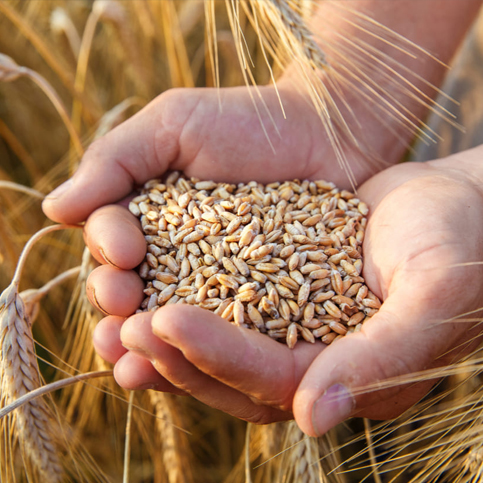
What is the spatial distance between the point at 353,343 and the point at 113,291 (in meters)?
0.62

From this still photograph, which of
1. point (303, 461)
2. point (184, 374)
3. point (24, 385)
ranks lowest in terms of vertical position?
point (303, 461)

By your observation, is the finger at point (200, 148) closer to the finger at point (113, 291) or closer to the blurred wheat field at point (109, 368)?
the blurred wheat field at point (109, 368)

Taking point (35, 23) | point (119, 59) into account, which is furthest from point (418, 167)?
point (35, 23)

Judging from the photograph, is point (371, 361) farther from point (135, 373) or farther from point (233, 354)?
point (135, 373)

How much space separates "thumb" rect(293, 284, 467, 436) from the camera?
2.91 feet

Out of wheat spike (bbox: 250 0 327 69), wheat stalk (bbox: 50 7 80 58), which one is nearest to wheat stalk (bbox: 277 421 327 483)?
wheat spike (bbox: 250 0 327 69)

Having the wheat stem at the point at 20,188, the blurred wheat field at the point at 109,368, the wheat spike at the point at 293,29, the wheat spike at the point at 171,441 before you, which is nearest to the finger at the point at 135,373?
the blurred wheat field at the point at 109,368

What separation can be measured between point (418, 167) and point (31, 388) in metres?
1.33

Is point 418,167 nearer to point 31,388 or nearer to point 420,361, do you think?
point 420,361

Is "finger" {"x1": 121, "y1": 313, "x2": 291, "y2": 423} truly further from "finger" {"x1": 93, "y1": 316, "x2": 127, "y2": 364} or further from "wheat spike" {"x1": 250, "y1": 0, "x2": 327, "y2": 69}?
"wheat spike" {"x1": 250, "y1": 0, "x2": 327, "y2": 69}

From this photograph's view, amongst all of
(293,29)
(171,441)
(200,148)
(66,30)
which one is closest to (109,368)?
(171,441)

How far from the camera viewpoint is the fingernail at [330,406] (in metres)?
0.88

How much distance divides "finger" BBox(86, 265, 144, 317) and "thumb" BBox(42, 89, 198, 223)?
279 mm

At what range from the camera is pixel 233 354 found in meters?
0.91
